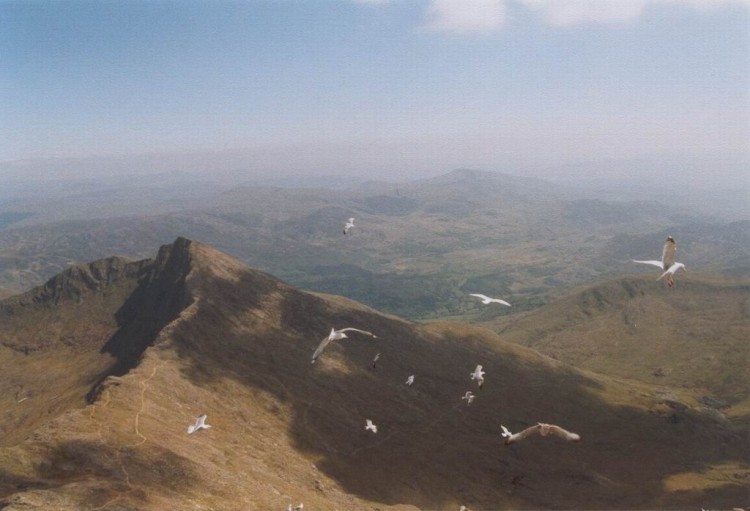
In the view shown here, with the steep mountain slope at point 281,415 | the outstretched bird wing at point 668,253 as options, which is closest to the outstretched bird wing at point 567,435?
the outstretched bird wing at point 668,253

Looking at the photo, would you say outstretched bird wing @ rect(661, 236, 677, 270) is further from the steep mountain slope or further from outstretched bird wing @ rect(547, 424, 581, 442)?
the steep mountain slope

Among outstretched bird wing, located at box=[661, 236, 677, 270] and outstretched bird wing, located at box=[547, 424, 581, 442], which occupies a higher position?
outstretched bird wing, located at box=[661, 236, 677, 270]

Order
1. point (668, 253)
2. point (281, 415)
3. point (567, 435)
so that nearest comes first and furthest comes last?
point (567, 435) → point (668, 253) → point (281, 415)

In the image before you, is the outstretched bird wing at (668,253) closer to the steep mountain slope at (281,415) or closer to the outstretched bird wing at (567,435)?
the outstretched bird wing at (567,435)

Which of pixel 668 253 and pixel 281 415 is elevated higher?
pixel 668 253

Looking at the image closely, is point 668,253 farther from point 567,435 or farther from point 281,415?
point 281,415

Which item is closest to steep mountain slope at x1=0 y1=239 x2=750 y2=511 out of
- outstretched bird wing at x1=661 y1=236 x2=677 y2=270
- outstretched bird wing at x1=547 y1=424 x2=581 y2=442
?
outstretched bird wing at x1=547 y1=424 x2=581 y2=442

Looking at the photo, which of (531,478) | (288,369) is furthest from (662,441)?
(288,369)

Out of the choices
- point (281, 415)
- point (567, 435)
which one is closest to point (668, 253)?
point (567, 435)
